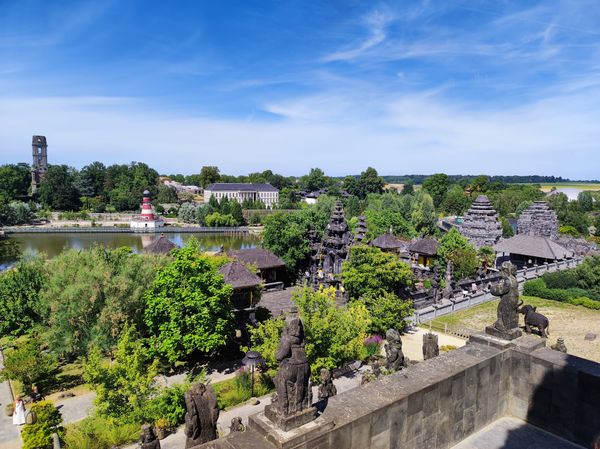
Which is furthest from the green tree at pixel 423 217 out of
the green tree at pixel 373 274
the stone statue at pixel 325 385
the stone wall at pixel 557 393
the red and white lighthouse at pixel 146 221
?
the stone wall at pixel 557 393

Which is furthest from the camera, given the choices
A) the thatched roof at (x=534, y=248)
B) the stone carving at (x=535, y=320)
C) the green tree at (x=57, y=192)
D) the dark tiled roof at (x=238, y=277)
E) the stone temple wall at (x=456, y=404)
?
the green tree at (x=57, y=192)

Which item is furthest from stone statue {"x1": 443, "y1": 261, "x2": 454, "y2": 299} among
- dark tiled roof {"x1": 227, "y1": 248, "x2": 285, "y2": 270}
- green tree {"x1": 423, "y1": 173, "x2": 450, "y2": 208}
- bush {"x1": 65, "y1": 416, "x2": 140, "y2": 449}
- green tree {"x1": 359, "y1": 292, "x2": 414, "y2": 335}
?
green tree {"x1": 423, "y1": 173, "x2": 450, "y2": 208}

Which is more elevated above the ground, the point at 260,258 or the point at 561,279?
the point at 260,258

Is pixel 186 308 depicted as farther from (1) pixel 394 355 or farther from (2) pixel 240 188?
(2) pixel 240 188

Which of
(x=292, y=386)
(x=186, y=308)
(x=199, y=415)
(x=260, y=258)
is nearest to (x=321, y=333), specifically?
(x=186, y=308)

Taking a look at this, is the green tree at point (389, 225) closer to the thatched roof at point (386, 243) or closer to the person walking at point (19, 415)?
the thatched roof at point (386, 243)

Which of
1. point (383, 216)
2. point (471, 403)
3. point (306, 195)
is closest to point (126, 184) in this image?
point (306, 195)

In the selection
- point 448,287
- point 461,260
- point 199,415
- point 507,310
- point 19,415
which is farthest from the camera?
point 461,260
